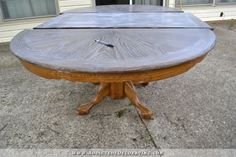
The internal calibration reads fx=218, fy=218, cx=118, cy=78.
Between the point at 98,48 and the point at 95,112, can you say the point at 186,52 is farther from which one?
the point at 95,112

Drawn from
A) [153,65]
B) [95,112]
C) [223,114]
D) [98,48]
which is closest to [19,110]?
[95,112]

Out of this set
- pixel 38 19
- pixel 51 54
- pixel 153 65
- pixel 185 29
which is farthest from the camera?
pixel 38 19

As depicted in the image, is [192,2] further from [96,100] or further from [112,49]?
[112,49]

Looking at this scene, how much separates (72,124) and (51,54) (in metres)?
0.80

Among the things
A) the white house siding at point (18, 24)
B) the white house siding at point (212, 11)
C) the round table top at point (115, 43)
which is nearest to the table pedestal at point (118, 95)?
the round table top at point (115, 43)

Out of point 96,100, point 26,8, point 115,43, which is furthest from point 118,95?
point 26,8

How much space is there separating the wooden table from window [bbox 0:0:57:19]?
1.81 metres

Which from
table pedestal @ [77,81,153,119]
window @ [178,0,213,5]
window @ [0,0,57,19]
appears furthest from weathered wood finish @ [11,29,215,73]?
window @ [178,0,213,5]

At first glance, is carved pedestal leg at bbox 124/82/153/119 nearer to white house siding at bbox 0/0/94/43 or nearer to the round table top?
the round table top

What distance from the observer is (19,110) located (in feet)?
6.57

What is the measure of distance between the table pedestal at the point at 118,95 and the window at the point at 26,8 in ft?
7.59

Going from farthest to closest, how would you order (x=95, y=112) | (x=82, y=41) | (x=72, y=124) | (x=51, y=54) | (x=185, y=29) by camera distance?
(x=95, y=112) → (x=72, y=124) → (x=185, y=29) → (x=82, y=41) → (x=51, y=54)

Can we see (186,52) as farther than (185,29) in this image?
No

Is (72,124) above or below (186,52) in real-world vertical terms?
below
